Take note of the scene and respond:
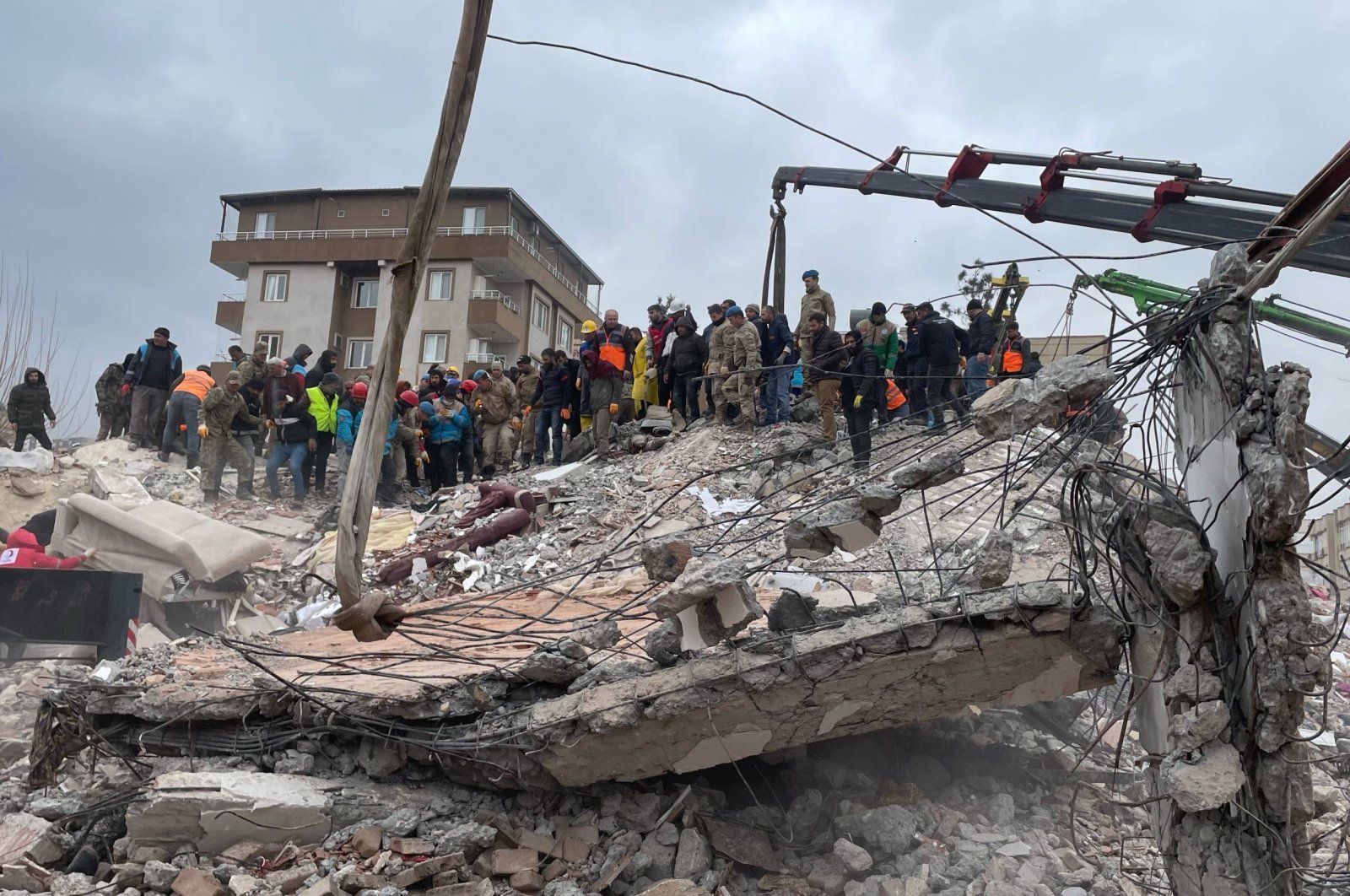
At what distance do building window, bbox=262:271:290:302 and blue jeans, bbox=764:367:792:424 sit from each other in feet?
82.7

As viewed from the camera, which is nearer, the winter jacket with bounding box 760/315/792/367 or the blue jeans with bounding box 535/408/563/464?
the winter jacket with bounding box 760/315/792/367

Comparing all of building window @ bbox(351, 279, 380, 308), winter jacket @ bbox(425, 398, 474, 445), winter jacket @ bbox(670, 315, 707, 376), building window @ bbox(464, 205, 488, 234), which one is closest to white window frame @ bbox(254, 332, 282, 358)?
building window @ bbox(351, 279, 380, 308)

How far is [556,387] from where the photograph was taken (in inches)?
559

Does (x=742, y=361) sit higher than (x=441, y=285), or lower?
lower

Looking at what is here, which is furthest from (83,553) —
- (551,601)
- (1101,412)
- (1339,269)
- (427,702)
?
(1339,269)

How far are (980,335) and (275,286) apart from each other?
2776 cm

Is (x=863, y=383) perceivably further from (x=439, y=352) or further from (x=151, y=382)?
(x=439, y=352)

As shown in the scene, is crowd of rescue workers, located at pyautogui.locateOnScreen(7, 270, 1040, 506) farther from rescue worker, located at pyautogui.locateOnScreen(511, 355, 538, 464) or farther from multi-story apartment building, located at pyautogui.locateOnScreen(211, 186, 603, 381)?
multi-story apartment building, located at pyautogui.locateOnScreen(211, 186, 603, 381)

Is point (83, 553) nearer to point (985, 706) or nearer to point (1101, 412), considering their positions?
point (985, 706)

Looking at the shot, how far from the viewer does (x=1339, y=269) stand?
5.84 meters

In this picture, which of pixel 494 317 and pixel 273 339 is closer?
pixel 494 317

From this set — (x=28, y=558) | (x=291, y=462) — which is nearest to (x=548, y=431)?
(x=291, y=462)

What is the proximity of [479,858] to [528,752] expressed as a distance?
0.55 meters

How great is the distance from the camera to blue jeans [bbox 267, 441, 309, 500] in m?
13.0
